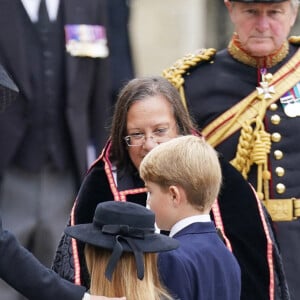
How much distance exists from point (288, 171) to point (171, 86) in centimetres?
73

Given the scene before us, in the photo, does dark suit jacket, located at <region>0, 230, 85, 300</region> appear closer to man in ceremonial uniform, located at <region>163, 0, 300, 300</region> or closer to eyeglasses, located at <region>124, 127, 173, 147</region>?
eyeglasses, located at <region>124, 127, 173, 147</region>

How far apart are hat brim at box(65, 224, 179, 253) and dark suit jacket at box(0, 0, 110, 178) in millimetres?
2127

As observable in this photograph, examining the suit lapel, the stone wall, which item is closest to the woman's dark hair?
the suit lapel

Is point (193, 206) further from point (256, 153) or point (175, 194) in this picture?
point (256, 153)

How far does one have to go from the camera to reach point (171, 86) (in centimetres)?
617

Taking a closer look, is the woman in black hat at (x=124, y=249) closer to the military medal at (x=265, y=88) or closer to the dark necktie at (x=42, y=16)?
the military medal at (x=265, y=88)

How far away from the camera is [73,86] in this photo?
7.43 m

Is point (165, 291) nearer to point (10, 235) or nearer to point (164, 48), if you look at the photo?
point (10, 235)

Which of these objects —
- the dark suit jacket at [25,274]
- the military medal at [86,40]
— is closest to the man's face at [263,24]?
the military medal at [86,40]

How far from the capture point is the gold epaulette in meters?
6.71

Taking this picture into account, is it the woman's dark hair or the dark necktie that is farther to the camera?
the dark necktie

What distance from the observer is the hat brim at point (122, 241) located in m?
5.09

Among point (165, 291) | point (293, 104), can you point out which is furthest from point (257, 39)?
point (165, 291)

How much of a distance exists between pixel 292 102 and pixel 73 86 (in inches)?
46.3
